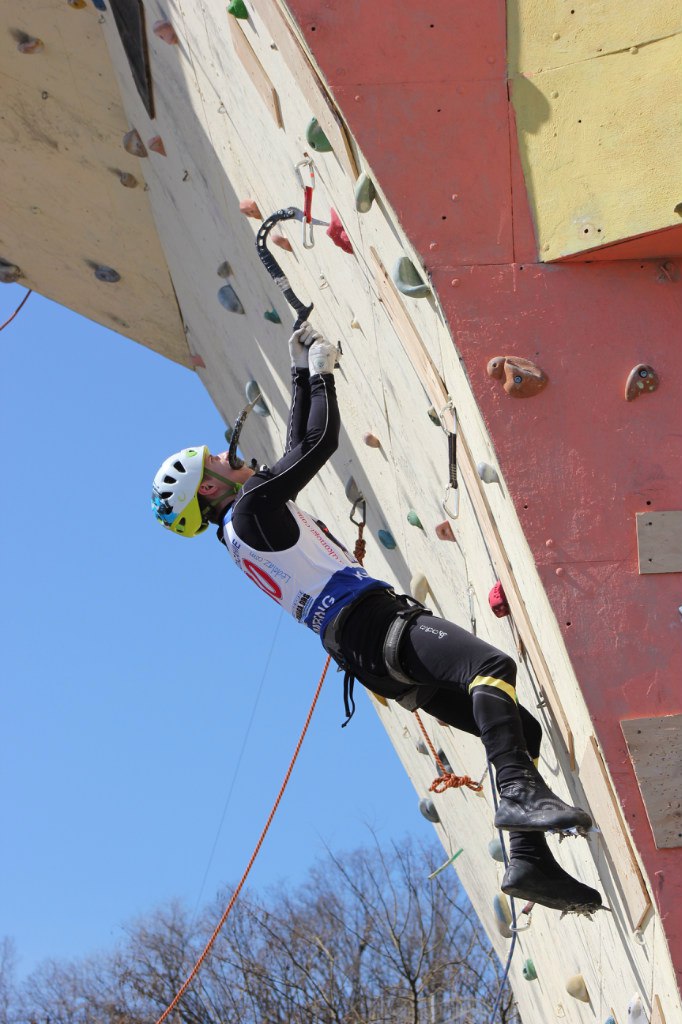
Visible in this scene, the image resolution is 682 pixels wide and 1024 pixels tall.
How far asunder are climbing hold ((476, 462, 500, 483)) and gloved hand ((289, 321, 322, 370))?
560 mm

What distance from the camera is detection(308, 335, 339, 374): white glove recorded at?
3.49 metres

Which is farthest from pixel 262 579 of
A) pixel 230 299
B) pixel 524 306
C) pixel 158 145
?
pixel 158 145

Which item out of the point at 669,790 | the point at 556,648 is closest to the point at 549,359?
the point at 556,648

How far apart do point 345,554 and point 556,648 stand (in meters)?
0.77

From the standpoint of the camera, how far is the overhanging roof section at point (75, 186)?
523 cm

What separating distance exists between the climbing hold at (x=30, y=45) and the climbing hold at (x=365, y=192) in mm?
2480

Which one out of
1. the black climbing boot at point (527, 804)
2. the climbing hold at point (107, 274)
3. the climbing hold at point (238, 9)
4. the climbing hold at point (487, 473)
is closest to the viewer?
the black climbing boot at point (527, 804)

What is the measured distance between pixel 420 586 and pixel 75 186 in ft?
8.06

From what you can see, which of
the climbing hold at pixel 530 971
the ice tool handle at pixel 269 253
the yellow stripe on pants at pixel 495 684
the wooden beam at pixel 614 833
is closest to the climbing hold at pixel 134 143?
the ice tool handle at pixel 269 253

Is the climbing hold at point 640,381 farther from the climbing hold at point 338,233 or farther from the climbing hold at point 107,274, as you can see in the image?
the climbing hold at point 107,274

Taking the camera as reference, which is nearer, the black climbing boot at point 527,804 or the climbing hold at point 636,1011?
the black climbing boot at point 527,804

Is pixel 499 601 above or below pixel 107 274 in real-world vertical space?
below

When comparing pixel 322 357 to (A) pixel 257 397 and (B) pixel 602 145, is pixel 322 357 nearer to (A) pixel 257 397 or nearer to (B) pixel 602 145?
(B) pixel 602 145

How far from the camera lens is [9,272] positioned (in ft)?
21.6
